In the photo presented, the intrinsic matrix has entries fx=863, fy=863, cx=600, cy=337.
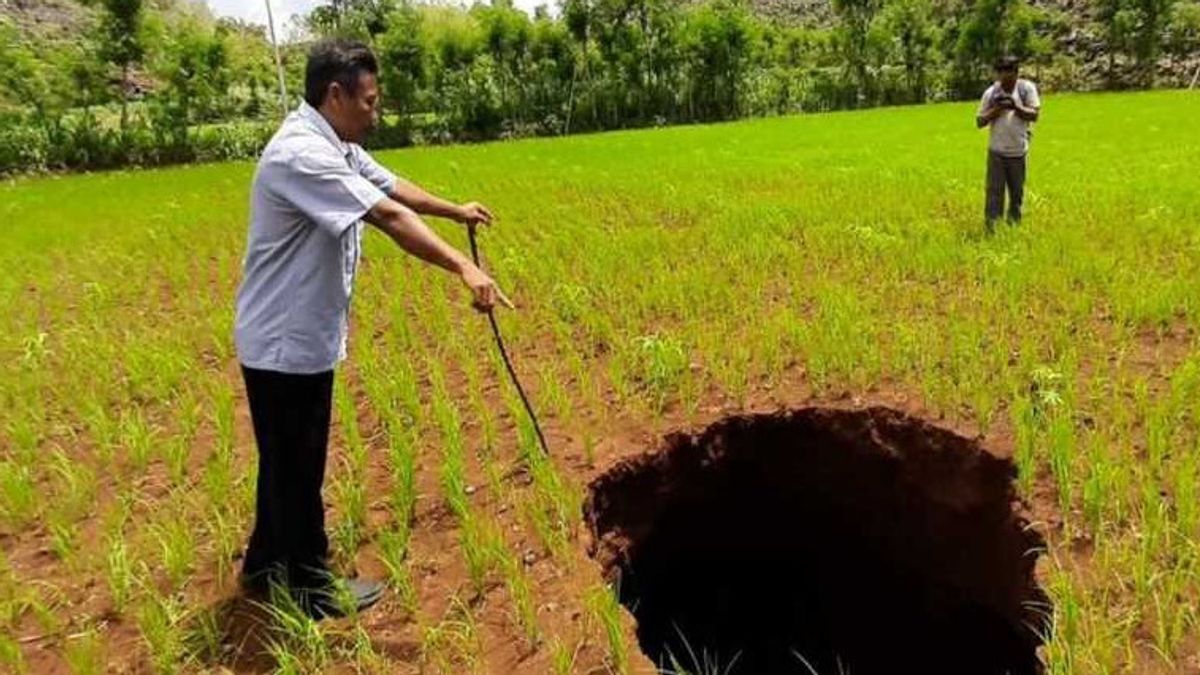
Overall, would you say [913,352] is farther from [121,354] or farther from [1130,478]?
[121,354]

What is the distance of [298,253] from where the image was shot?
2820mm

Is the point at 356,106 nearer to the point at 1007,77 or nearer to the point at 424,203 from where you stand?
the point at 424,203

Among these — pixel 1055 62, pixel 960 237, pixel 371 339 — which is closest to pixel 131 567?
pixel 371 339

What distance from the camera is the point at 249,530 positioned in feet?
12.4

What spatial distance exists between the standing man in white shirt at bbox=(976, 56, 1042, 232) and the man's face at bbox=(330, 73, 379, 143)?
618 centimetres

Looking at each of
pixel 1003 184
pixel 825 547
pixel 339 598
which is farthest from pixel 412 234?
pixel 1003 184

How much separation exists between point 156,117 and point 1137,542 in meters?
34.7

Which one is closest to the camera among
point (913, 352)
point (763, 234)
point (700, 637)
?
point (913, 352)

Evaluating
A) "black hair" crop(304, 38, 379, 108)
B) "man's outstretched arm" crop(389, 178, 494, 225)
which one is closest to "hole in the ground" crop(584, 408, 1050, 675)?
"man's outstretched arm" crop(389, 178, 494, 225)

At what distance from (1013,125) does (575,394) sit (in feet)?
16.9

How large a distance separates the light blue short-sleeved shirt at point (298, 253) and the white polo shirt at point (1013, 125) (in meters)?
6.50

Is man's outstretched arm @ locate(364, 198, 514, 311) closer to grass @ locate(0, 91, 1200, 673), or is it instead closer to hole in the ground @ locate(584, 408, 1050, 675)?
grass @ locate(0, 91, 1200, 673)

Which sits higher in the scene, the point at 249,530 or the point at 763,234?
the point at 763,234

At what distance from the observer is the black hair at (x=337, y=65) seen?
2.73m
